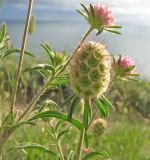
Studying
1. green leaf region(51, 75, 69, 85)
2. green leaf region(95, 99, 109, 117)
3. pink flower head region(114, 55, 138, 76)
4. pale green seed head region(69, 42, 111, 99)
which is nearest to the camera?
pale green seed head region(69, 42, 111, 99)

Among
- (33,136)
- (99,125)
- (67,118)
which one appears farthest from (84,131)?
(33,136)

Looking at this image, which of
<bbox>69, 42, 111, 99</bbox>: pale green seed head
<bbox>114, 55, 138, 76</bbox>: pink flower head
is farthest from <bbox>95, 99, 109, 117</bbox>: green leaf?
<bbox>114, 55, 138, 76</bbox>: pink flower head

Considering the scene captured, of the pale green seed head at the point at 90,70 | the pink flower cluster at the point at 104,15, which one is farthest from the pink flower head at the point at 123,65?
the pale green seed head at the point at 90,70

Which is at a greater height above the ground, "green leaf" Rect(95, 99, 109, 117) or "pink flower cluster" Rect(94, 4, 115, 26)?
"pink flower cluster" Rect(94, 4, 115, 26)

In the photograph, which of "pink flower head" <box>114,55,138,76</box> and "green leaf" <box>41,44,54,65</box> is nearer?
"green leaf" <box>41,44,54,65</box>

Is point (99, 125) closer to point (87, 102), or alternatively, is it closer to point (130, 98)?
point (87, 102)

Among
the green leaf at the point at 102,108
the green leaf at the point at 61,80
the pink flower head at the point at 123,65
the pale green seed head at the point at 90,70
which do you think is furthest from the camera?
the pink flower head at the point at 123,65

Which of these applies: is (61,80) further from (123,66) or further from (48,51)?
(123,66)

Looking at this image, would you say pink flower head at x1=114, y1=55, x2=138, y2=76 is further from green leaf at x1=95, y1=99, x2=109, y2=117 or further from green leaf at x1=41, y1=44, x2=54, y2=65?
green leaf at x1=95, y1=99, x2=109, y2=117

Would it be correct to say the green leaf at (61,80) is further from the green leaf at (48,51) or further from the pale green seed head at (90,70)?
the pale green seed head at (90,70)
